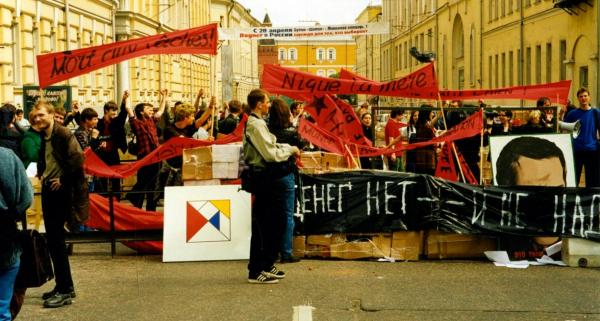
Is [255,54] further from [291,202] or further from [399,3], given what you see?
[291,202]

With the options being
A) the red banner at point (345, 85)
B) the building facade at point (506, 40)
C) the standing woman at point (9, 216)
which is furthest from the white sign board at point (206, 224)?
the building facade at point (506, 40)

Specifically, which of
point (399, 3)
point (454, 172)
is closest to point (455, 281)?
point (454, 172)

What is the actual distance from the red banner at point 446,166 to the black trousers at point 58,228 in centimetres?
626

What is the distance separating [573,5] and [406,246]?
87.2ft

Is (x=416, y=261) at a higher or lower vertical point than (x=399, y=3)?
lower

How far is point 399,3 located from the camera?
8650cm

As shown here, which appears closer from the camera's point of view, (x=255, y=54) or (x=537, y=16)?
(x=537, y=16)

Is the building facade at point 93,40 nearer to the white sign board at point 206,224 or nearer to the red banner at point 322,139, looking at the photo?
the red banner at point 322,139

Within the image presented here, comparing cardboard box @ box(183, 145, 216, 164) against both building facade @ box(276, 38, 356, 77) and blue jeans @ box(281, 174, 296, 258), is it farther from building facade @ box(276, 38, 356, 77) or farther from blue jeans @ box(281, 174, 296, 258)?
building facade @ box(276, 38, 356, 77)

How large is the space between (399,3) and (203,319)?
8039 cm

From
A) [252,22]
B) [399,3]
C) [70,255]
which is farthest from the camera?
[252,22]

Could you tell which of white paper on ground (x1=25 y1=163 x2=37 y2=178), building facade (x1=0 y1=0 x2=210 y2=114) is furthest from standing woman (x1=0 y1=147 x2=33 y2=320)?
building facade (x1=0 y1=0 x2=210 y2=114)

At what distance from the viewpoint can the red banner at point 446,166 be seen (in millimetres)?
13586

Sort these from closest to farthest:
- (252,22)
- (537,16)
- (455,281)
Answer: (455,281) < (537,16) < (252,22)
